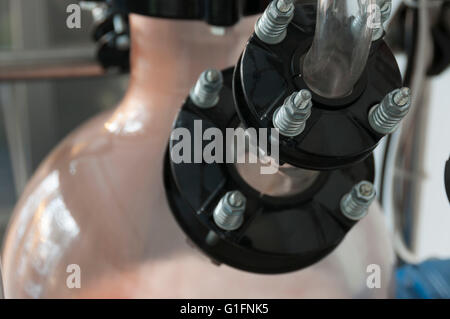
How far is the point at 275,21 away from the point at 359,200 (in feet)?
0.23

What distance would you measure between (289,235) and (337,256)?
6cm

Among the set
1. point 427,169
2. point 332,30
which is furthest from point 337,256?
point 427,169

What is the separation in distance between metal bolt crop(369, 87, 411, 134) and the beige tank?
10 centimetres

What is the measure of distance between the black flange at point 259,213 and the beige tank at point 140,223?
1.1 inches

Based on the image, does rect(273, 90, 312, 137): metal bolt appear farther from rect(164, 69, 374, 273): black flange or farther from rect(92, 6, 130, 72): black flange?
rect(92, 6, 130, 72): black flange

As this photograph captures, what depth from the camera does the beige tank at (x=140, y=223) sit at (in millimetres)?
247

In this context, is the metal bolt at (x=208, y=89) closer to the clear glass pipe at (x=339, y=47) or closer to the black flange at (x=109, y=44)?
the clear glass pipe at (x=339, y=47)

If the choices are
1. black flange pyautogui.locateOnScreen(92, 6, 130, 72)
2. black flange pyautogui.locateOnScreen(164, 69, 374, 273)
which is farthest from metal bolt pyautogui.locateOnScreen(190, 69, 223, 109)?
black flange pyautogui.locateOnScreen(92, 6, 130, 72)

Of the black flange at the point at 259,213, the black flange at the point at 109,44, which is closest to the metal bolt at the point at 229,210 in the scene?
the black flange at the point at 259,213

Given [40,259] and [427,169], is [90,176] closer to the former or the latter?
[40,259]

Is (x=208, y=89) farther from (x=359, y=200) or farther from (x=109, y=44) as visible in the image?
(x=109, y=44)

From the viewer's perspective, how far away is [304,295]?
251 mm

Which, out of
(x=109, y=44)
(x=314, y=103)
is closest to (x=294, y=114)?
(x=314, y=103)

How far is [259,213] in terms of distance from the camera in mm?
209
